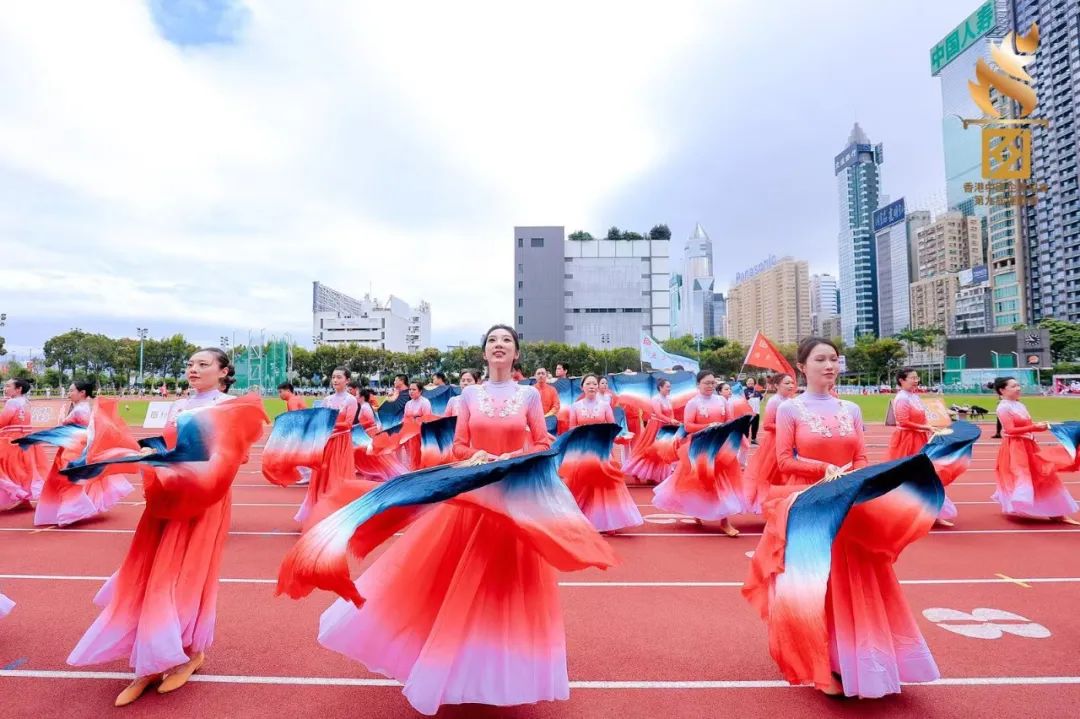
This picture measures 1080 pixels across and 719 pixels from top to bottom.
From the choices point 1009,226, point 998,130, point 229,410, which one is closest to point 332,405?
point 229,410

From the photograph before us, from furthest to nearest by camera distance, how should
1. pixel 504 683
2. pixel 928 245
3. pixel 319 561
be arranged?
pixel 928 245
pixel 504 683
pixel 319 561

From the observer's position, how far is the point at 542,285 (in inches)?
2751

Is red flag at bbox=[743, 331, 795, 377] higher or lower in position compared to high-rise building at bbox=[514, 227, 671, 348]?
lower

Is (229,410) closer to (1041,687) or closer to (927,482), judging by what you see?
(927,482)

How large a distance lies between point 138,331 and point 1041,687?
6943 cm

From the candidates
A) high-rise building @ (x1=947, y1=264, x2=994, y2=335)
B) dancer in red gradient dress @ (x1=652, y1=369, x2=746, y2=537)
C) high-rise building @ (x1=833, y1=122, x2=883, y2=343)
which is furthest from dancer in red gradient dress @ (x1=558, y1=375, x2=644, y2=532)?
high-rise building @ (x1=833, y1=122, x2=883, y2=343)

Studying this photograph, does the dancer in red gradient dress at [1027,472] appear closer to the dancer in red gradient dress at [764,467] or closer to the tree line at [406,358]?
the dancer in red gradient dress at [764,467]

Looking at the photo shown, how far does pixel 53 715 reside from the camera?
285cm

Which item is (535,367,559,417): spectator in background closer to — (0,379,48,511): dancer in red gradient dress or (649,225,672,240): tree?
(0,379,48,511): dancer in red gradient dress

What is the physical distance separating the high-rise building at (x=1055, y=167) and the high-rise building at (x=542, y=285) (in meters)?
65.3

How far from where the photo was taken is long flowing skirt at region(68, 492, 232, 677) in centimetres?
289

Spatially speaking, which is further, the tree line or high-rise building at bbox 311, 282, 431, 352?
high-rise building at bbox 311, 282, 431, 352

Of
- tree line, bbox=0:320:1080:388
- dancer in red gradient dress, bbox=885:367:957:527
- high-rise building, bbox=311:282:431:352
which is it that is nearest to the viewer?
dancer in red gradient dress, bbox=885:367:957:527

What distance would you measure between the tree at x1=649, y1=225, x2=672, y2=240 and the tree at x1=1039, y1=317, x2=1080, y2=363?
1622 inches
